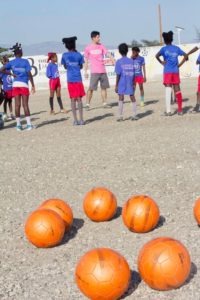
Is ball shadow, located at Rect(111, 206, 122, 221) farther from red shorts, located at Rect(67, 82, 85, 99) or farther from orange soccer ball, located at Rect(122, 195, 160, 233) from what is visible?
red shorts, located at Rect(67, 82, 85, 99)

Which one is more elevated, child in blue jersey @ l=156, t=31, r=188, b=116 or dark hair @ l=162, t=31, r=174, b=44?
dark hair @ l=162, t=31, r=174, b=44

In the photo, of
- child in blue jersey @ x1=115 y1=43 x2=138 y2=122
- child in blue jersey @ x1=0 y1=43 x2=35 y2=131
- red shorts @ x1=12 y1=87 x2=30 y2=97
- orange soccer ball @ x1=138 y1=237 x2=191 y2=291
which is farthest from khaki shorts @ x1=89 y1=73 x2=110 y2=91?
orange soccer ball @ x1=138 y1=237 x2=191 y2=291

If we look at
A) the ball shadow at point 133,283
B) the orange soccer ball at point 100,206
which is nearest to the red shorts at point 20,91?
the orange soccer ball at point 100,206

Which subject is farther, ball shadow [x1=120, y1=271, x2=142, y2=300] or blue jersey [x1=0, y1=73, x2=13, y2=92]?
blue jersey [x1=0, y1=73, x2=13, y2=92]

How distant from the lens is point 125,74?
12531mm

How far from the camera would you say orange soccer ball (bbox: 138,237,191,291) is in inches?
157

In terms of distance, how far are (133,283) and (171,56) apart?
9415mm

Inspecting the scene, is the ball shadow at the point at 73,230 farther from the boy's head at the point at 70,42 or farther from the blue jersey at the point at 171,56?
→ the blue jersey at the point at 171,56

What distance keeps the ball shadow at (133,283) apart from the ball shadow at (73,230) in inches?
43.9

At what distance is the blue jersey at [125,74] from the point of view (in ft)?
41.0

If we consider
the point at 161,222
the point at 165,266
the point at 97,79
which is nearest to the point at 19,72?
the point at 97,79

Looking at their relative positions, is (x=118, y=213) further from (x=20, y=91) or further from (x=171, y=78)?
(x=171, y=78)

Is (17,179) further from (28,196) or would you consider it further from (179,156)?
(179,156)

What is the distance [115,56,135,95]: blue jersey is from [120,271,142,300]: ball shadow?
8644 mm
